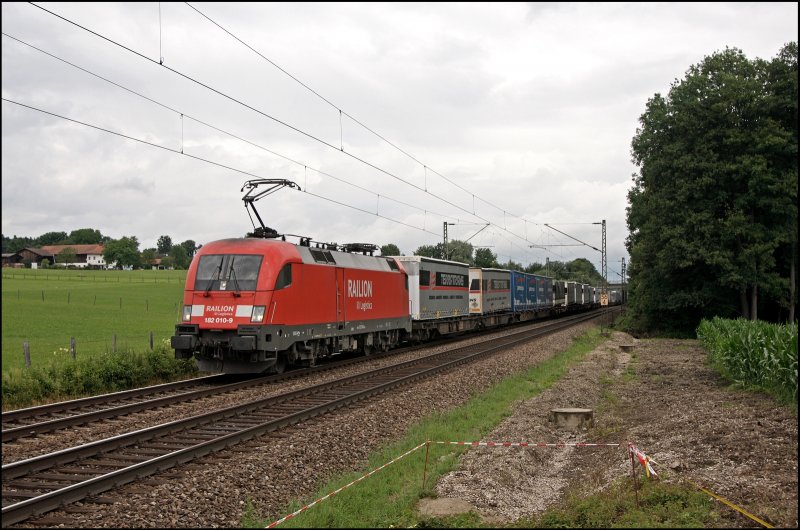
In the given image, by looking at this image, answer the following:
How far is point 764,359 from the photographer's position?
13828 millimetres

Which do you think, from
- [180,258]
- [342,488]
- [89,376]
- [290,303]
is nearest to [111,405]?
[89,376]

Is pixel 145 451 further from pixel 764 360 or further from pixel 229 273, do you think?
pixel 764 360

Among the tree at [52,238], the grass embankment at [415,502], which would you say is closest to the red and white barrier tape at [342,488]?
the grass embankment at [415,502]

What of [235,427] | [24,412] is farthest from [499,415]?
[24,412]

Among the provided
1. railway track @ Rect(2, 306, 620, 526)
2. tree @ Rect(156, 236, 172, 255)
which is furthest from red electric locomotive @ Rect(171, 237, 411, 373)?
tree @ Rect(156, 236, 172, 255)

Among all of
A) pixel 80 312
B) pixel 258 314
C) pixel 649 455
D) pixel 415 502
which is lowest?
pixel 415 502

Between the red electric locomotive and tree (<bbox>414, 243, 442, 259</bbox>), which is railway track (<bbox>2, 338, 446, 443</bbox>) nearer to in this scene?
the red electric locomotive

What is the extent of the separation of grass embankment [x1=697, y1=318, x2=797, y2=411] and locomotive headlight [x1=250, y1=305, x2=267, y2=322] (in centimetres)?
1122

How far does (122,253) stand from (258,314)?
255 feet

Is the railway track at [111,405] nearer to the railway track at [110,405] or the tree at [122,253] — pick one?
the railway track at [110,405]

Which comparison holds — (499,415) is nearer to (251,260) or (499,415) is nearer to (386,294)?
(251,260)

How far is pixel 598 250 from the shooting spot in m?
59.6

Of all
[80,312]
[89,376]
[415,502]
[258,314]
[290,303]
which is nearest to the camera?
[415,502]

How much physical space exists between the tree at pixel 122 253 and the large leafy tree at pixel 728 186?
69.0 meters
